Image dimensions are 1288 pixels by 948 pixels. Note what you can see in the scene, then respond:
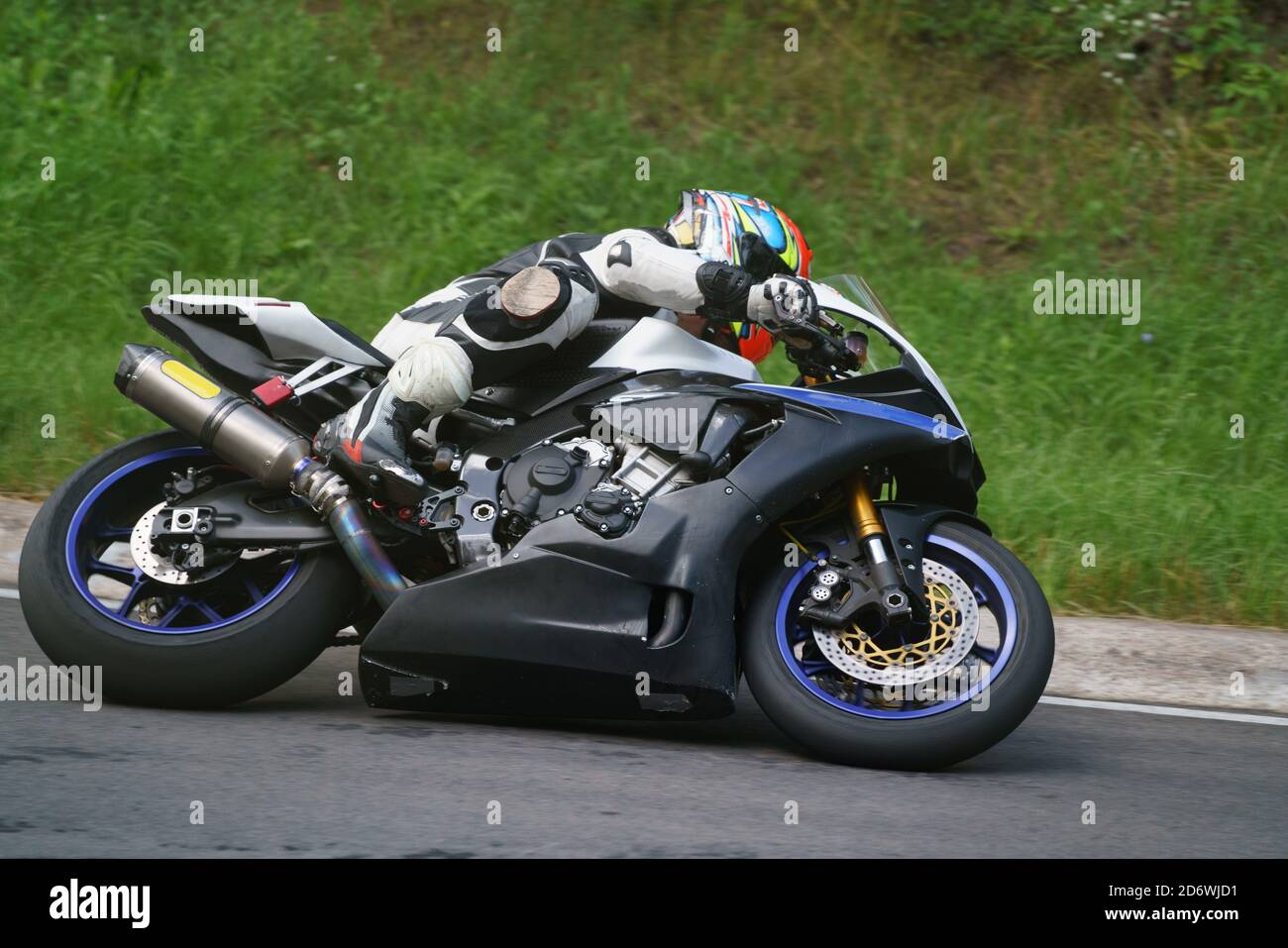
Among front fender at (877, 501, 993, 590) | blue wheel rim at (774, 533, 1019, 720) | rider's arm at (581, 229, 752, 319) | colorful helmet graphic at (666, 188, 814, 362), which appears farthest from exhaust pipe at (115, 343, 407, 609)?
front fender at (877, 501, 993, 590)

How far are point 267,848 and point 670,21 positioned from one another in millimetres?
8281

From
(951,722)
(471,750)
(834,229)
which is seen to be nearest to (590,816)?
(471,750)

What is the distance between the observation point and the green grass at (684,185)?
7.47 meters

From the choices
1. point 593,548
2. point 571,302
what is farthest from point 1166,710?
point 571,302

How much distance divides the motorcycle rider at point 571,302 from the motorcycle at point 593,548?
0.08 m

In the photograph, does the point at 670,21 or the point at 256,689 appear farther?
the point at 670,21

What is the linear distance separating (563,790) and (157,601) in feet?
4.70

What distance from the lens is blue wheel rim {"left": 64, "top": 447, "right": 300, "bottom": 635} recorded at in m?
4.43

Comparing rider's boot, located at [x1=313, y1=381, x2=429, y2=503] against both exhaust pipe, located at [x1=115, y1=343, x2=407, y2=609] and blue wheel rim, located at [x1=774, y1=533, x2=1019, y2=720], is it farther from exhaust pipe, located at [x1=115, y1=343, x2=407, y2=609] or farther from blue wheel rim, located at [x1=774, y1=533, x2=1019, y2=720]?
blue wheel rim, located at [x1=774, y1=533, x2=1019, y2=720]

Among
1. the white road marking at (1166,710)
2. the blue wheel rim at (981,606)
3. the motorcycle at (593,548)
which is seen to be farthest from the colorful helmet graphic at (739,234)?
the white road marking at (1166,710)

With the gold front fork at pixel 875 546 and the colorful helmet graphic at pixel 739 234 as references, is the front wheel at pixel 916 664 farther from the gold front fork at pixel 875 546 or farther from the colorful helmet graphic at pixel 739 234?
the colorful helmet graphic at pixel 739 234

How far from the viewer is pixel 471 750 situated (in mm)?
4293

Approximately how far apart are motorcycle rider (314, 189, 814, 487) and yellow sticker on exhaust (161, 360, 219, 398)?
13.5 inches
